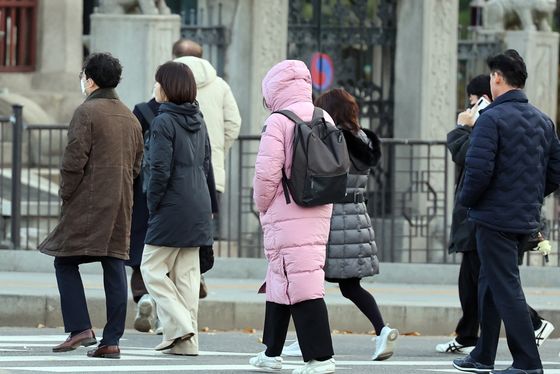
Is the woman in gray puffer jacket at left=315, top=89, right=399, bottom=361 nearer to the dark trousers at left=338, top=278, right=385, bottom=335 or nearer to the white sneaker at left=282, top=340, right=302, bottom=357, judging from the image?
the dark trousers at left=338, top=278, right=385, bottom=335

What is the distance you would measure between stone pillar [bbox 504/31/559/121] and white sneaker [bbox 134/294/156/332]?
9.65 m

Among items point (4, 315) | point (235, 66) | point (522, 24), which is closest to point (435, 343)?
point (4, 315)


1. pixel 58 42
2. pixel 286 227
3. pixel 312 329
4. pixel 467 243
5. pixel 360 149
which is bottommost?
pixel 312 329

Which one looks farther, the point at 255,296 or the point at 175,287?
the point at 255,296

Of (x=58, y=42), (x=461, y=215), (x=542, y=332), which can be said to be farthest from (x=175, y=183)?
(x=58, y=42)

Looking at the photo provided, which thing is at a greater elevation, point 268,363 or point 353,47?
point 353,47

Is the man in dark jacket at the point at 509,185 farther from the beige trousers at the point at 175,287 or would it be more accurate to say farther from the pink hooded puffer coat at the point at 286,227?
the beige trousers at the point at 175,287

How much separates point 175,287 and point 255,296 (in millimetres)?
2917

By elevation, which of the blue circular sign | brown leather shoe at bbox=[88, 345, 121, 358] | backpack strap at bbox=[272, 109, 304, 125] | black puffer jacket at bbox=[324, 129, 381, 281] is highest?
the blue circular sign

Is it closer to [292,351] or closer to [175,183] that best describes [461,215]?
[292,351]

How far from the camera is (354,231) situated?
472 inches

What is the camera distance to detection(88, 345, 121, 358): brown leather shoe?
11742 millimetres

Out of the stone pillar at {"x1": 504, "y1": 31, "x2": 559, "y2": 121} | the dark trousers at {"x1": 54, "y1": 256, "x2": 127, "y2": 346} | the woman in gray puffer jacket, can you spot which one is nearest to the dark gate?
the stone pillar at {"x1": 504, "y1": 31, "x2": 559, "y2": 121}

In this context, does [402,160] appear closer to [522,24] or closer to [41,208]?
[41,208]
